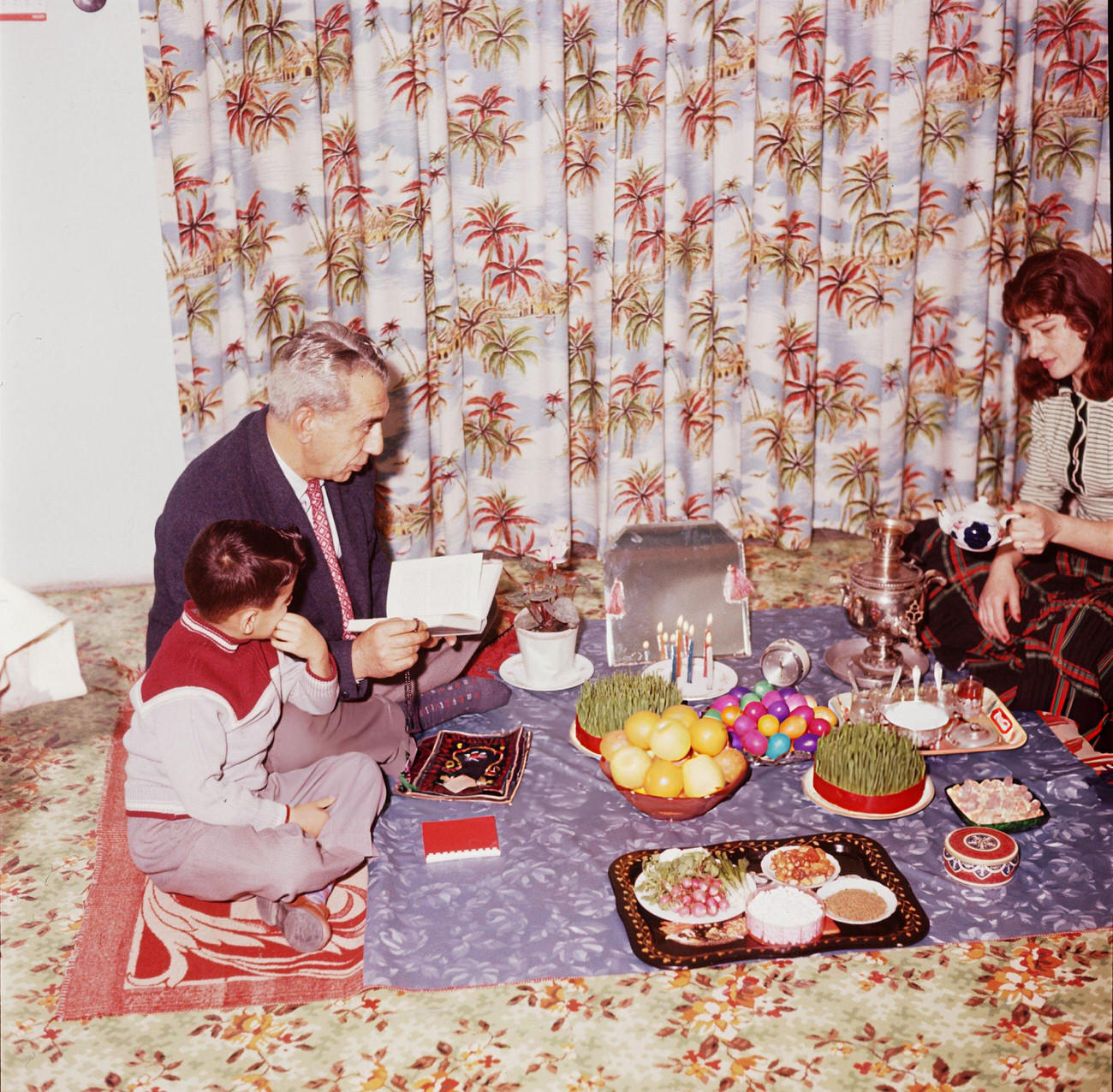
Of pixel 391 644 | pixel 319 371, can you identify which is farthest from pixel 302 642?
pixel 319 371

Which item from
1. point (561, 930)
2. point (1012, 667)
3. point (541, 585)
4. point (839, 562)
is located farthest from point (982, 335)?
point (561, 930)

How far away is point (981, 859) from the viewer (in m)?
2.03

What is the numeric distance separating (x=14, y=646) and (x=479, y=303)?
1908 millimetres

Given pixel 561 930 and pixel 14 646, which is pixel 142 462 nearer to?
pixel 14 646

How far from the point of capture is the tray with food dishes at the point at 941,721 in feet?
7.70

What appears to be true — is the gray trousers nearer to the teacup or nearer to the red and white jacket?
the red and white jacket

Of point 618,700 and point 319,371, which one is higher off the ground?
point 319,371

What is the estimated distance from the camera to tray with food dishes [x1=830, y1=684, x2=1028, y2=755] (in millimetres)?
2348

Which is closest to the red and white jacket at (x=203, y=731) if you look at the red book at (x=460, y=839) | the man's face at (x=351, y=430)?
the red book at (x=460, y=839)

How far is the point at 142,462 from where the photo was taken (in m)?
3.60

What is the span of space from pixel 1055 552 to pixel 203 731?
2.05 meters

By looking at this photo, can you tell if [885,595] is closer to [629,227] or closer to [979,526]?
[979,526]

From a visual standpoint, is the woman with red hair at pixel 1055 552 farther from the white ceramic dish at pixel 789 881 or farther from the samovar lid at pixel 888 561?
the white ceramic dish at pixel 789 881

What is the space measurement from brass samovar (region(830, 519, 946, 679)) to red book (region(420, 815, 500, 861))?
993 mm
